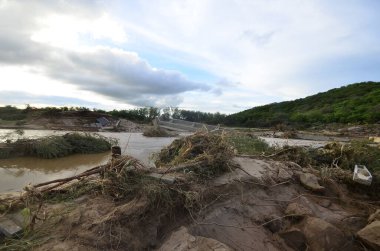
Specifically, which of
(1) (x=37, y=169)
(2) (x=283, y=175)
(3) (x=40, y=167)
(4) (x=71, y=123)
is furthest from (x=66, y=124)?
(2) (x=283, y=175)

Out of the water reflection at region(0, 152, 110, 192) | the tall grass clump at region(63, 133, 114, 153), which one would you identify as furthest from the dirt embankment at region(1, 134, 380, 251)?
the tall grass clump at region(63, 133, 114, 153)

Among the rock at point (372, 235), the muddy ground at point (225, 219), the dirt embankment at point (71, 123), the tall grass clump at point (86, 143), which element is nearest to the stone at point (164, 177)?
the muddy ground at point (225, 219)

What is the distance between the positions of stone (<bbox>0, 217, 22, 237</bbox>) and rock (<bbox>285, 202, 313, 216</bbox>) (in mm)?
3002

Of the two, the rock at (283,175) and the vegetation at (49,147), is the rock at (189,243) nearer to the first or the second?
the rock at (283,175)

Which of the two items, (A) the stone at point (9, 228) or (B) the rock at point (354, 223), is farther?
(B) the rock at point (354, 223)

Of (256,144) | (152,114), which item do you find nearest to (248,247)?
(256,144)

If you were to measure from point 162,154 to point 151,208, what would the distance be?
264 centimetres

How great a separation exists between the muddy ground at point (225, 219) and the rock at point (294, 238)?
0.01 meters

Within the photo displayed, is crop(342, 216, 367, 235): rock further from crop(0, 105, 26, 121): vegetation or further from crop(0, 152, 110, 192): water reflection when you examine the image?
crop(0, 105, 26, 121): vegetation

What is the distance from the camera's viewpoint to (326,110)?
30.8m

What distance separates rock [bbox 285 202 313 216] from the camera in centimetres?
428

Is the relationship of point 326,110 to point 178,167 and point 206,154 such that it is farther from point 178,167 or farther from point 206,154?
point 178,167

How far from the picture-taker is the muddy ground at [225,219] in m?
3.16

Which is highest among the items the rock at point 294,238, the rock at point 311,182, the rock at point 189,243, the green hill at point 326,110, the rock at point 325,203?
the green hill at point 326,110
